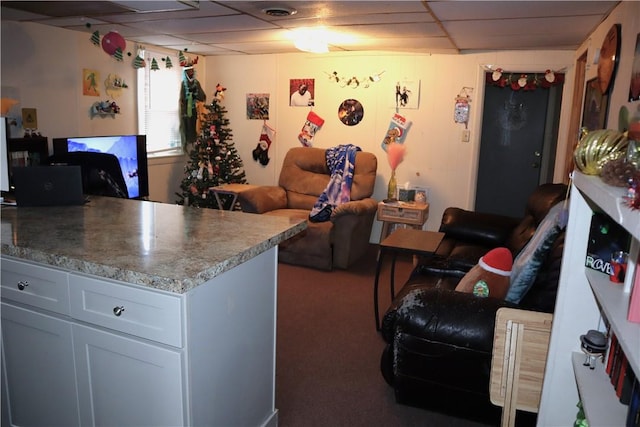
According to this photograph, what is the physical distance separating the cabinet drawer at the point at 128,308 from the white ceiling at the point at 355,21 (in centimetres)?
201

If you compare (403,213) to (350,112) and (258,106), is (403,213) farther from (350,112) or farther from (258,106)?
(258,106)

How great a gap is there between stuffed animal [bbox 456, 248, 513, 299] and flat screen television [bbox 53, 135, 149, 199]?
3167 mm

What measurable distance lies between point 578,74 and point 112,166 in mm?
3793

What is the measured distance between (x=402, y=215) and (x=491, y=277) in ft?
7.67

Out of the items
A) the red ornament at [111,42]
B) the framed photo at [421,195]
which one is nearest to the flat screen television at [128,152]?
the red ornament at [111,42]

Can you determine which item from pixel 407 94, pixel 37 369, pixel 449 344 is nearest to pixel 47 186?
pixel 37 369

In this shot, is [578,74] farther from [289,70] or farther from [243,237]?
[243,237]

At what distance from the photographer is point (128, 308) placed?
1.51 m

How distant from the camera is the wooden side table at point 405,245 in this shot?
3049mm

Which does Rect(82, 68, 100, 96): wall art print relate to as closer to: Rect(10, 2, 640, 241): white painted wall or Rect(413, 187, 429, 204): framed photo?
Rect(10, 2, 640, 241): white painted wall

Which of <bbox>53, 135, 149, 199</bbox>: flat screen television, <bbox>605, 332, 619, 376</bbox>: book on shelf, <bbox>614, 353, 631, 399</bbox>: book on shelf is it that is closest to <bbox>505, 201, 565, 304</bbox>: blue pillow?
<bbox>605, 332, 619, 376</bbox>: book on shelf

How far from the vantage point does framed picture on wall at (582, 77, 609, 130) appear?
9.59 feet

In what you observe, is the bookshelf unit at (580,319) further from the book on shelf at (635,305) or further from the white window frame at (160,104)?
the white window frame at (160,104)

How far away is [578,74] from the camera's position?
4125 mm
